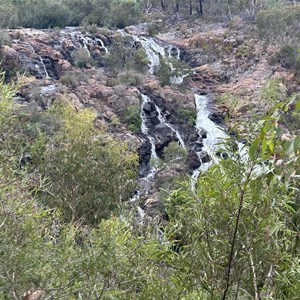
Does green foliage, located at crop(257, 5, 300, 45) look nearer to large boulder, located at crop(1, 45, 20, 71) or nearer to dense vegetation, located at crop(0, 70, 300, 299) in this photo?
large boulder, located at crop(1, 45, 20, 71)

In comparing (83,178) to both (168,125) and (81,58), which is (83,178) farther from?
(81,58)

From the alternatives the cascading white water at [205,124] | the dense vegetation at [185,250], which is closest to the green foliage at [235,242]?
the dense vegetation at [185,250]

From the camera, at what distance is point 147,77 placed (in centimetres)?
2695

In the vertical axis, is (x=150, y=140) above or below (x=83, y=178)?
below

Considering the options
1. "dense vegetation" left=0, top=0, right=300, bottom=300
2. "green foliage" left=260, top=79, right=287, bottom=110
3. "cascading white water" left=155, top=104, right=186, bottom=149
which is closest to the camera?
"dense vegetation" left=0, top=0, right=300, bottom=300

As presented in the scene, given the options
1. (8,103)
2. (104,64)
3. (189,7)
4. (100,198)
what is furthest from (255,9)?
(8,103)

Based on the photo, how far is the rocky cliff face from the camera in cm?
2114

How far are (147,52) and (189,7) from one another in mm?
12903

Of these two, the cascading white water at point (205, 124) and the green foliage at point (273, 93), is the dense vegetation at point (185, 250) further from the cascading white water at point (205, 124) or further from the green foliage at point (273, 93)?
the cascading white water at point (205, 124)

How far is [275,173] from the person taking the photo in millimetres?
1393

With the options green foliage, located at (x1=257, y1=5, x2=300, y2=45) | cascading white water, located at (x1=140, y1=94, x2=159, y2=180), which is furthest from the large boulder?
green foliage, located at (x1=257, y1=5, x2=300, y2=45)

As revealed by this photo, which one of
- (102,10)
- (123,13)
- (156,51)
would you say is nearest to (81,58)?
(156,51)

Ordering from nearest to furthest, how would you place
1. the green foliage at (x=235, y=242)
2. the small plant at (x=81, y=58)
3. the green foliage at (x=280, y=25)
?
the green foliage at (x=235, y=242)
the small plant at (x=81, y=58)
the green foliage at (x=280, y=25)

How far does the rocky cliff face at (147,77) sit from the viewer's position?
2114 centimetres
